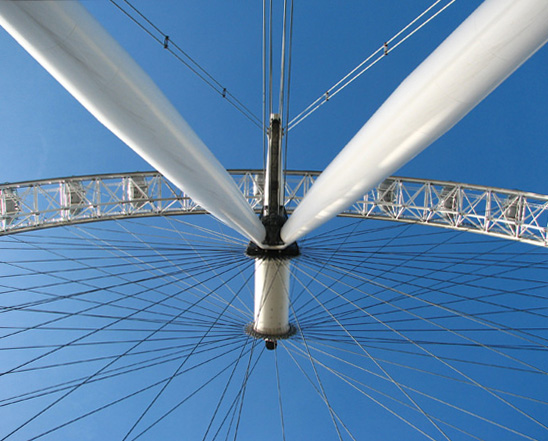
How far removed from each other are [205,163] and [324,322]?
10.3m

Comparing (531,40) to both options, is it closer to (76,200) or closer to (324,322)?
(324,322)

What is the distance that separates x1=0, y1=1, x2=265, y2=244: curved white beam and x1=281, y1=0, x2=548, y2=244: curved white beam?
65.0 inches

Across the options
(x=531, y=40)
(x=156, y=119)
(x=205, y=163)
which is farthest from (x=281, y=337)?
(x=531, y=40)

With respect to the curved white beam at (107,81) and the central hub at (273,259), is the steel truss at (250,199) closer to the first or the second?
the central hub at (273,259)

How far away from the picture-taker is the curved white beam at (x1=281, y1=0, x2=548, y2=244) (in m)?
2.76

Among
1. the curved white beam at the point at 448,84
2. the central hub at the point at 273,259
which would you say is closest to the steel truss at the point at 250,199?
the central hub at the point at 273,259

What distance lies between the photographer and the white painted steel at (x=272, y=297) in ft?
39.7

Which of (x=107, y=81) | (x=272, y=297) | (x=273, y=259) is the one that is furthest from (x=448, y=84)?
(x=272, y=297)

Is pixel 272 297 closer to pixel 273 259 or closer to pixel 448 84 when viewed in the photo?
pixel 273 259

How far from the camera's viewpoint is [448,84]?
3176mm

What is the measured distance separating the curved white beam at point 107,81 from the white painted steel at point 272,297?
294 inches

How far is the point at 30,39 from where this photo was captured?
2.71m

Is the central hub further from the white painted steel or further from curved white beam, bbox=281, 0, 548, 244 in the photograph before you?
curved white beam, bbox=281, 0, 548, 244

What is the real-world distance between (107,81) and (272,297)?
10.3 meters
